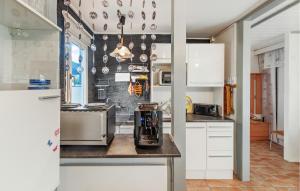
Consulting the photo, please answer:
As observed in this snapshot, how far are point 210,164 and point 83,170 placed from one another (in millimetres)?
A: 2471

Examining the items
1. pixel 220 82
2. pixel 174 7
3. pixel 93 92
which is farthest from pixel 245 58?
pixel 93 92

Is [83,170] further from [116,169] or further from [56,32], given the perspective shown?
[56,32]

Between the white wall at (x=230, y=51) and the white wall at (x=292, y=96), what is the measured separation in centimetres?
133

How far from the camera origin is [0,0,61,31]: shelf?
120 centimetres

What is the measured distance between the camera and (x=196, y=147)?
148 inches

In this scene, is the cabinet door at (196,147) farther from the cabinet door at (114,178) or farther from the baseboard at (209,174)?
the cabinet door at (114,178)

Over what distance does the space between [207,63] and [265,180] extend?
2.07 metres

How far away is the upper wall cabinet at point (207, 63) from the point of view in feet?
13.5

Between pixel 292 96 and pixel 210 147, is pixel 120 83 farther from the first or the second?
pixel 292 96

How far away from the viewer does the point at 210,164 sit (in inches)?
148

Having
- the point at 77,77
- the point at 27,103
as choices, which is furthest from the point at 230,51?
the point at 27,103

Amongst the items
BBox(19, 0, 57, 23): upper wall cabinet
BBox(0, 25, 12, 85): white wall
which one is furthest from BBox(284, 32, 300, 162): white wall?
BBox(0, 25, 12, 85): white wall

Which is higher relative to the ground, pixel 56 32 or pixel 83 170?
pixel 56 32

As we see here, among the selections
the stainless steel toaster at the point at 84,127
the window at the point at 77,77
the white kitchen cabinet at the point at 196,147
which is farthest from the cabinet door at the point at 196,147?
the stainless steel toaster at the point at 84,127
